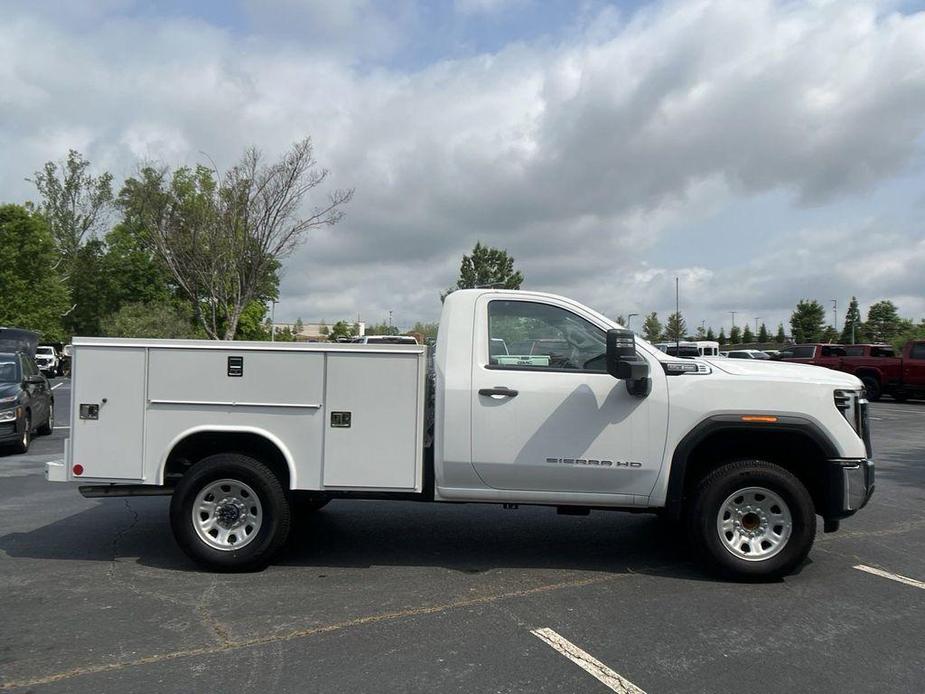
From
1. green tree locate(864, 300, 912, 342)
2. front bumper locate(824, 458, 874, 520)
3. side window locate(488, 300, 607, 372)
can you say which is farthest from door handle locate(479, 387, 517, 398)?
green tree locate(864, 300, 912, 342)

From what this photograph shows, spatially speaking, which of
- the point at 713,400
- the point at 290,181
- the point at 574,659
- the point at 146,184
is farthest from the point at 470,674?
the point at 146,184

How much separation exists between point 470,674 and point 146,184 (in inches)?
1228

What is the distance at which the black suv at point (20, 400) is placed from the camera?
11555 mm

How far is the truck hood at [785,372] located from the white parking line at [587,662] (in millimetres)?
2353

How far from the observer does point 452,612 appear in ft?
15.8

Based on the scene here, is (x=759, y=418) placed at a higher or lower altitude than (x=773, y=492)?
higher

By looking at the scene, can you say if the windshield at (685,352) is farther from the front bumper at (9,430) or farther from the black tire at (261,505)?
the front bumper at (9,430)

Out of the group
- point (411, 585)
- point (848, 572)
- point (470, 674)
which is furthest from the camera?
point (848, 572)

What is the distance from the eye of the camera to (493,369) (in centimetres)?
553

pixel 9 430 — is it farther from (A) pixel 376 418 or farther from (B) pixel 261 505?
(A) pixel 376 418

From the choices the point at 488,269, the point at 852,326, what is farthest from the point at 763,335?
the point at 488,269

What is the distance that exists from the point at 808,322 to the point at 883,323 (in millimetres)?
6800

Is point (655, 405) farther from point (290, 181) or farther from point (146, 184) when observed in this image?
point (146, 184)

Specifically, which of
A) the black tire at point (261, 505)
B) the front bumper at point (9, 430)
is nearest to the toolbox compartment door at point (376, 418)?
the black tire at point (261, 505)
